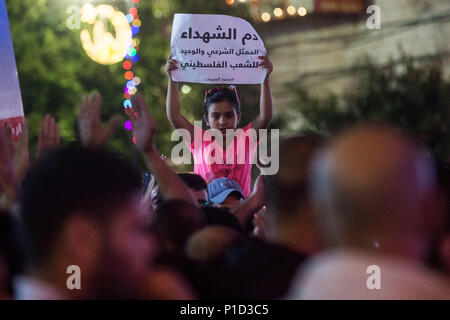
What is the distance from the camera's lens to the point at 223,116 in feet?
14.8

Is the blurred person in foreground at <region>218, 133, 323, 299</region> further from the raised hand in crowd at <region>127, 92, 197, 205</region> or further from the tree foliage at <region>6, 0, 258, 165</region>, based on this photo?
the tree foliage at <region>6, 0, 258, 165</region>

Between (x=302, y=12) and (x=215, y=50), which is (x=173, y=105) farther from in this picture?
(x=302, y=12)

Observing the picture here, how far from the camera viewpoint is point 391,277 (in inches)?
65.6

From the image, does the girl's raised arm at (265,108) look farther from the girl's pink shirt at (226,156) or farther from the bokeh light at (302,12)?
the bokeh light at (302,12)

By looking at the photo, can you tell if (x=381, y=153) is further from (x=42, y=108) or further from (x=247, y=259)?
(x=42, y=108)

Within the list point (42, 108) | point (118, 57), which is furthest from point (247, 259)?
point (42, 108)

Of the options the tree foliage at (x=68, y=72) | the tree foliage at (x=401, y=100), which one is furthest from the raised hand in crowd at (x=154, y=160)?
the tree foliage at (x=68, y=72)

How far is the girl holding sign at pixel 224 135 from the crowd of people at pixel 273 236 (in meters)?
2.25

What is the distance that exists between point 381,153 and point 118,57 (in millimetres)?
8320

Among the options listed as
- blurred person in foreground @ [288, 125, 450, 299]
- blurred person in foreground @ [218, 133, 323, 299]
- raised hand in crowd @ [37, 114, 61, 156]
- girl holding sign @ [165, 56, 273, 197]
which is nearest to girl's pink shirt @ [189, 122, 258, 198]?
girl holding sign @ [165, 56, 273, 197]

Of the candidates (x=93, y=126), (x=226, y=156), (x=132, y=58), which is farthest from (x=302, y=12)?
(x=93, y=126)

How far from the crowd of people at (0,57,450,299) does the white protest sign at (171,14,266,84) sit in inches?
99.7

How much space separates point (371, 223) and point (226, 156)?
2779mm

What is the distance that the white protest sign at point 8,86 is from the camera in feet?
12.9
